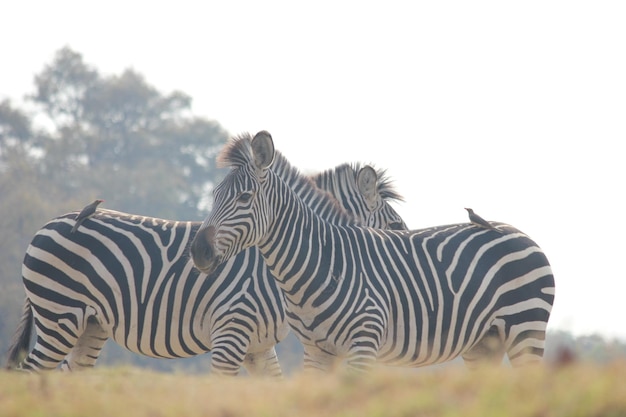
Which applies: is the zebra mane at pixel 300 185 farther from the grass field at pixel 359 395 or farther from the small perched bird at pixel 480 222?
the grass field at pixel 359 395

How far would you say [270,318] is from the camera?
35.4 ft

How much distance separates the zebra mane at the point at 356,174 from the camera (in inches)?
508

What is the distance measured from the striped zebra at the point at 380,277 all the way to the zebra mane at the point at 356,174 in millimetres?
2202

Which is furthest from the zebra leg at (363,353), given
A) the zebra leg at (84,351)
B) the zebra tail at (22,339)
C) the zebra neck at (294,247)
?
the zebra tail at (22,339)

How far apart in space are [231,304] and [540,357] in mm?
3152

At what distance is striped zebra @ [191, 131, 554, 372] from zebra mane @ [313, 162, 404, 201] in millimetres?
2202

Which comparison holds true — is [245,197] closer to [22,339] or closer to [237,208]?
[237,208]

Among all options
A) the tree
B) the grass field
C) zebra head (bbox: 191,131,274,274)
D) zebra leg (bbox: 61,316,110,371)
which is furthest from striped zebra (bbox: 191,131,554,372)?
the tree

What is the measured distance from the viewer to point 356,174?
1294cm

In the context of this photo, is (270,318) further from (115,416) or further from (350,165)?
(115,416)

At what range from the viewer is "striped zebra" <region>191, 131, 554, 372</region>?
9516mm

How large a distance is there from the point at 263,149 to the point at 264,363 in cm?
280

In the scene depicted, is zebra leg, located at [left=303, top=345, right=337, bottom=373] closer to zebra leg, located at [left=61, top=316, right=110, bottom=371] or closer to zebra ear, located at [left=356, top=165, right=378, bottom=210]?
zebra leg, located at [left=61, top=316, right=110, bottom=371]

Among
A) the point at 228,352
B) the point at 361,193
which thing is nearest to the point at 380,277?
the point at 228,352
